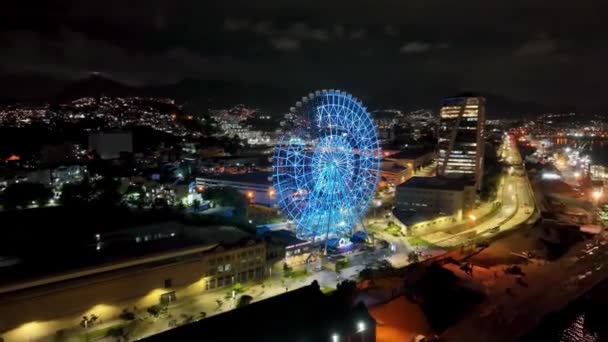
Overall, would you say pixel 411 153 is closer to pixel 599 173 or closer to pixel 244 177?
pixel 244 177

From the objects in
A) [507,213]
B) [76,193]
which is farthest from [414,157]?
[76,193]

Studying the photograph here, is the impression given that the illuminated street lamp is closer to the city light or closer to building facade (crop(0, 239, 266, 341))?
building facade (crop(0, 239, 266, 341))

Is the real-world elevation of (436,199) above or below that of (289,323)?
above

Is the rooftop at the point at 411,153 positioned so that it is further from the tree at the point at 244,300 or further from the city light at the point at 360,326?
the city light at the point at 360,326

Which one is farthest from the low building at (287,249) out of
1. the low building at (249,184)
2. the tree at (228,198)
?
the low building at (249,184)

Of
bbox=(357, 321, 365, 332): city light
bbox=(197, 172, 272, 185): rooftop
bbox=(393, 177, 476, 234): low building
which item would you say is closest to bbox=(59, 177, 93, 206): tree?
bbox=(197, 172, 272, 185): rooftop
